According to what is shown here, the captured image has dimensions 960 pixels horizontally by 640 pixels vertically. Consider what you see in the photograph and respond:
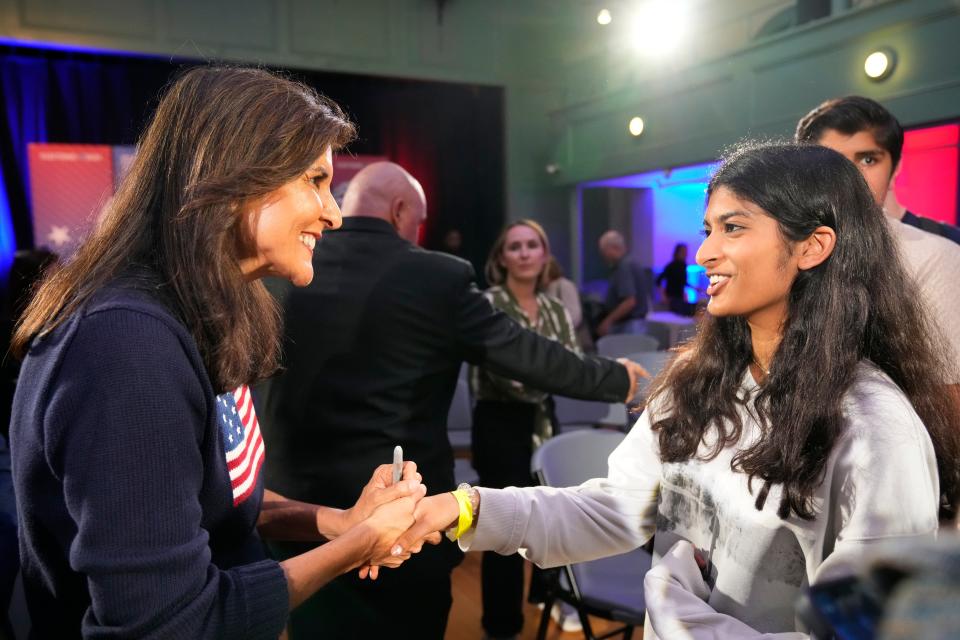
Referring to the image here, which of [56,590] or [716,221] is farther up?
[716,221]

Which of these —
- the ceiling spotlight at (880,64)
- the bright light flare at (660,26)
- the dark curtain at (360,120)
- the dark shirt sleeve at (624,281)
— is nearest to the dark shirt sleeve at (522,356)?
the ceiling spotlight at (880,64)

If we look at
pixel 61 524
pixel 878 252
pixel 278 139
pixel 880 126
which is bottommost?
pixel 61 524

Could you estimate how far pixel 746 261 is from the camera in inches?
49.8

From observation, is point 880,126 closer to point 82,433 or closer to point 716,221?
point 716,221

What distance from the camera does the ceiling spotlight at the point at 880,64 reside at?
4.72 metres

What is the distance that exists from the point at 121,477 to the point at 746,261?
3.32 feet

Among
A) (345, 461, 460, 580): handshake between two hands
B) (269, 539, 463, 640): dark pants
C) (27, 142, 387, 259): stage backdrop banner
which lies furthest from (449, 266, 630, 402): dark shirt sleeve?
(27, 142, 387, 259): stage backdrop banner

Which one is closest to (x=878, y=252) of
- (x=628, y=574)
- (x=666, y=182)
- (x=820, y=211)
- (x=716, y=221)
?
(x=820, y=211)

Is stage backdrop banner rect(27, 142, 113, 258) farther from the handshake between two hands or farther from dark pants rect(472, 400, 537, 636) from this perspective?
the handshake between two hands

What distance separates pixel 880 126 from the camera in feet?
6.61

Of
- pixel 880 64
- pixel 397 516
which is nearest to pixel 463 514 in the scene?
pixel 397 516

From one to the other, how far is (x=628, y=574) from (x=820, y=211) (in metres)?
1.53

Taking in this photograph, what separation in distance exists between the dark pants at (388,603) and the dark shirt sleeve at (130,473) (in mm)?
1029

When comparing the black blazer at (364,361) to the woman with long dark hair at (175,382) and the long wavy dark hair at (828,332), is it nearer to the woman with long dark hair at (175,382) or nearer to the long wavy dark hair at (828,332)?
the woman with long dark hair at (175,382)
